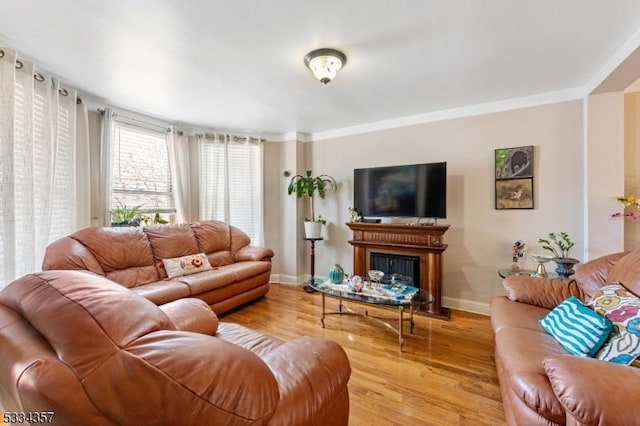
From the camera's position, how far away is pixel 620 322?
1.36 metres

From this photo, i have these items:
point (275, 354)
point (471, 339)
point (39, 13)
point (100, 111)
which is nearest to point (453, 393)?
point (471, 339)

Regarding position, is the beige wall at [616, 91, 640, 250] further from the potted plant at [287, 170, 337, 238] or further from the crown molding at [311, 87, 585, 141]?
the potted plant at [287, 170, 337, 238]

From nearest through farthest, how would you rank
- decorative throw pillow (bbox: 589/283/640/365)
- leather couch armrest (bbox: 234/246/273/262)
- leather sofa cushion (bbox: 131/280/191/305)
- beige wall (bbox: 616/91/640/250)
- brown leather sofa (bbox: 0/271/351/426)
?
brown leather sofa (bbox: 0/271/351/426) < decorative throw pillow (bbox: 589/283/640/365) < leather sofa cushion (bbox: 131/280/191/305) < beige wall (bbox: 616/91/640/250) < leather couch armrest (bbox: 234/246/273/262)

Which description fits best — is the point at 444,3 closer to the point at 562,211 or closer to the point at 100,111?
the point at 562,211

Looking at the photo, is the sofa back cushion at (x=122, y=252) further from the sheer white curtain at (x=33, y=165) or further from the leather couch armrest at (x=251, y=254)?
the leather couch armrest at (x=251, y=254)

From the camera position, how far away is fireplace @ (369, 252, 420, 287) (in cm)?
332

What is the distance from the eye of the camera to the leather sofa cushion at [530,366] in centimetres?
109

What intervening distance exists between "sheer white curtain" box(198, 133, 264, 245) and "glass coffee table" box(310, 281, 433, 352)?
2052 mm

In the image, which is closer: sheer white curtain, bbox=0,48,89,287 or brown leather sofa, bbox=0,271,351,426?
brown leather sofa, bbox=0,271,351,426

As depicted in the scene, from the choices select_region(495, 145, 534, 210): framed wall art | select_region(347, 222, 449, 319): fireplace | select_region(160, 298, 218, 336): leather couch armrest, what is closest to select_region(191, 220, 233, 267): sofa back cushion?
select_region(347, 222, 449, 319): fireplace

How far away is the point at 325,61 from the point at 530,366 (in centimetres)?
233

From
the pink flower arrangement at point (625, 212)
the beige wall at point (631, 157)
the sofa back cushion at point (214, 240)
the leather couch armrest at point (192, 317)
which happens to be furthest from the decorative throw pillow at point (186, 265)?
the beige wall at point (631, 157)

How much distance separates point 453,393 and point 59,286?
221 cm

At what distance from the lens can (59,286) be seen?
0.81m
